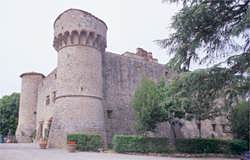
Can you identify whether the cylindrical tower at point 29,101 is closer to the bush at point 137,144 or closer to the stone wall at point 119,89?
the stone wall at point 119,89

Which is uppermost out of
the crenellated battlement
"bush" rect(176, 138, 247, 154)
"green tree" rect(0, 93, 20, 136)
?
the crenellated battlement

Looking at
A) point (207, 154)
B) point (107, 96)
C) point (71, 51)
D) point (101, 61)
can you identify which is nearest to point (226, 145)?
point (207, 154)

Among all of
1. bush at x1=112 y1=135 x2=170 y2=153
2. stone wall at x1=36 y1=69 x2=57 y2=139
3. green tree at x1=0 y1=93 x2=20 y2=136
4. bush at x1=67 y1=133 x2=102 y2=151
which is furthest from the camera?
green tree at x1=0 y1=93 x2=20 y2=136

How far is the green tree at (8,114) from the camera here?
45500 mm

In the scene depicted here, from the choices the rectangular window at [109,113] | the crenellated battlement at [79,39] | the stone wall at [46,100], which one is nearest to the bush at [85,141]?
the rectangular window at [109,113]

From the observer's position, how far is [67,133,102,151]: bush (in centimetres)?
2166

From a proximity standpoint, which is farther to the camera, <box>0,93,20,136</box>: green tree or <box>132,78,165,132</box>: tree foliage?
<box>0,93,20,136</box>: green tree

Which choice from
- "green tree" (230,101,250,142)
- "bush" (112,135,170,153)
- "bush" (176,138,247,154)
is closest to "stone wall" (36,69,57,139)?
"bush" (112,135,170,153)

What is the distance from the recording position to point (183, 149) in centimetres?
2300

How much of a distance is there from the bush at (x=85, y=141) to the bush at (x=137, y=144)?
1.42 meters

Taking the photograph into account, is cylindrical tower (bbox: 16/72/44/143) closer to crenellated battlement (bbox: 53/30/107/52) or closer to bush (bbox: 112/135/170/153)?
crenellated battlement (bbox: 53/30/107/52)

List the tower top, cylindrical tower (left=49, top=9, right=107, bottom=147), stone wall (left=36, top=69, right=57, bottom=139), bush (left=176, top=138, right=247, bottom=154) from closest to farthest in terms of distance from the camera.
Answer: bush (left=176, top=138, right=247, bottom=154) < cylindrical tower (left=49, top=9, right=107, bottom=147) < the tower top < stone wall (left=36, top=69, right=57, bottom=139)

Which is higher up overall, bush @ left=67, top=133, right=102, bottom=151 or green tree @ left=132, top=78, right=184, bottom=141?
green tree @ left=132, top=78, right=184, bottom=141

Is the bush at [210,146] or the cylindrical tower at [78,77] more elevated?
the cylindrical tower at [78,77]
